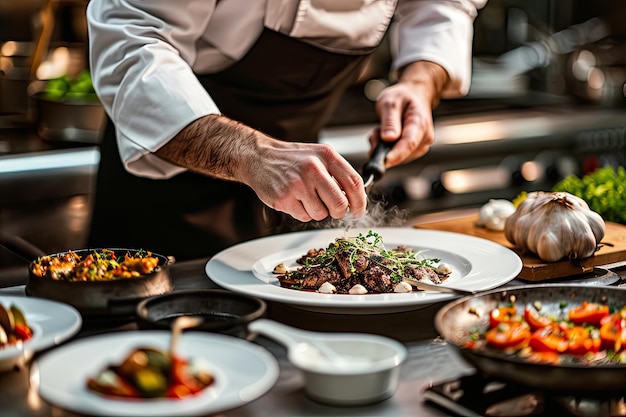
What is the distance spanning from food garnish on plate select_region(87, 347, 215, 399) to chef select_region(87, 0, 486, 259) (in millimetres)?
526

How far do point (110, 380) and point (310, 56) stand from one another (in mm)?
1232

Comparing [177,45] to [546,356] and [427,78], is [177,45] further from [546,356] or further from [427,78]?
[546,356]

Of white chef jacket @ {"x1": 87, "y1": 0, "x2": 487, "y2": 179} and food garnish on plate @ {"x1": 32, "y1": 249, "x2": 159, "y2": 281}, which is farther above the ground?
white chef jacket @ {"x1": 87, "y1": 0, "x2": 487, "y2": 179}

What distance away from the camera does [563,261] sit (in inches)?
63.5

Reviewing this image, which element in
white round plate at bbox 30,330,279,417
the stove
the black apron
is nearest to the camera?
white round plate at bbox 30,330,279,417

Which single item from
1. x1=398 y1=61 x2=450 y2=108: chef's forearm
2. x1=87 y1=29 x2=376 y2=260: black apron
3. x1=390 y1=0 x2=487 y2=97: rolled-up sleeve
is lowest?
x1=87 y1=29 x2=376 y2=260: black apron

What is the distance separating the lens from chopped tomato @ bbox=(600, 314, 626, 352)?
111 centimetres

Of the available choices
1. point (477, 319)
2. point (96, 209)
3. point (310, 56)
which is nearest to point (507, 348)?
point (477, 319)

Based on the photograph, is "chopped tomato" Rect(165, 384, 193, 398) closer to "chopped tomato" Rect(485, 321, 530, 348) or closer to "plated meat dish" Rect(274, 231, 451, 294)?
"chopped tomato" Rect(485, 321, 530, 348)

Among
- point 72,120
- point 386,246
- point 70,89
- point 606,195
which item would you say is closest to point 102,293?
point 386,246

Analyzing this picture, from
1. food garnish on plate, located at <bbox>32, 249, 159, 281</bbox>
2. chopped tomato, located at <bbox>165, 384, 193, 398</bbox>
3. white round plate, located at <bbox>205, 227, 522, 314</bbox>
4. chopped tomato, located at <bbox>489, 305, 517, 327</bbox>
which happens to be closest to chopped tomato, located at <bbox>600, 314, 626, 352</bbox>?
chopped tomato, located at <bbox>489, 305, 517, 327</bbox>

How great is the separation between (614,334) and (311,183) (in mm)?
532

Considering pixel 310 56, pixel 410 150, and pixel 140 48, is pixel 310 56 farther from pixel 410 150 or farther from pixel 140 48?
pixel 140 48

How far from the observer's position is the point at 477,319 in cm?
120
